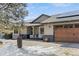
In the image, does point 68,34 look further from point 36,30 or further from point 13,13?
point 13,13

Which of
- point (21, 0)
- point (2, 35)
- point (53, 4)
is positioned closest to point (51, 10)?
point (53, 4)

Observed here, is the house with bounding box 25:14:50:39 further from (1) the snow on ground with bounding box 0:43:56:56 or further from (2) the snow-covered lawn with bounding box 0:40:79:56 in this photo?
(1) the snow on ground with bounding box 0:43:56:56

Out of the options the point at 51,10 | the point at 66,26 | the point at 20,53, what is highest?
the point at 51,10

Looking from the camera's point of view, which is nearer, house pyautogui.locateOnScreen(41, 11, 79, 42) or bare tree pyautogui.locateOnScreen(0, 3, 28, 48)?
bare tree pyautogui.locateOnScreen(0, 3, 28, 48)

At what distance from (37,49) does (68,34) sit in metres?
2.34

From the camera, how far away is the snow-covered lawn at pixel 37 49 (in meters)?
10.6

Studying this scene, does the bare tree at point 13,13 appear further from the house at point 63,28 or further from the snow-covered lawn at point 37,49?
the house at point 63,28

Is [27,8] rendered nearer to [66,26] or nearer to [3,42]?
[3,42]

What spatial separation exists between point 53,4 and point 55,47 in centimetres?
197

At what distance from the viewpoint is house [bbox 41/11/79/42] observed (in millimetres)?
12766

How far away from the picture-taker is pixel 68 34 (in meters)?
12.8

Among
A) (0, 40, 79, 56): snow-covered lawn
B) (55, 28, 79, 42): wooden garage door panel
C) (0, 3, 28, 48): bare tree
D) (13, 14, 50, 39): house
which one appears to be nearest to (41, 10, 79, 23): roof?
(55, 28, 79, 42): wooden garage door panel

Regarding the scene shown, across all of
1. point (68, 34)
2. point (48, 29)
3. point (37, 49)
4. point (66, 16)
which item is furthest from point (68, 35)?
point (37, 49)

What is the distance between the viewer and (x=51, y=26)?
1499 centimetres
